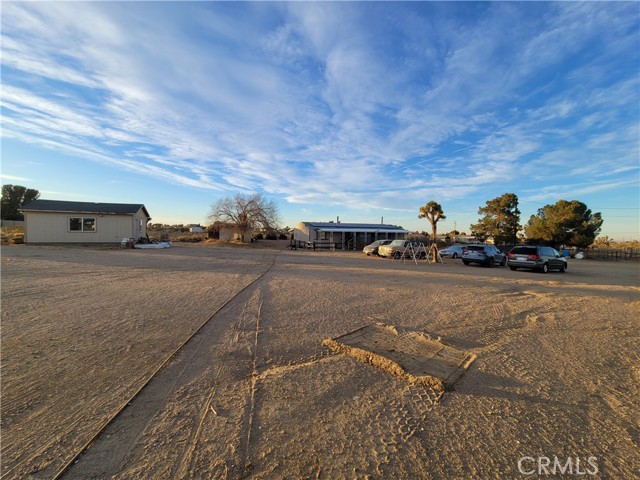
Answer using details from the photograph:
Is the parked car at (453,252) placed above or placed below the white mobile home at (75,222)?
below

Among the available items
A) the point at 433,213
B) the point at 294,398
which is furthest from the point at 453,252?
the point at 294,398

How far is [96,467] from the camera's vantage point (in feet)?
7.18

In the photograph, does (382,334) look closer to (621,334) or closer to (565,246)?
(621,334)

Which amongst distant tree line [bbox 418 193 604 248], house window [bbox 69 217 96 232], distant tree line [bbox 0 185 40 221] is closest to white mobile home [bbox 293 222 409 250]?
distant tree line [bbox 418 193 604 248]

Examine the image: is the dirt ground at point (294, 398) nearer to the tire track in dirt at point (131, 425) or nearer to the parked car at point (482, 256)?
the tire track in dirt at point (131, 425)

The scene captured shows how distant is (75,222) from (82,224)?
0.55m

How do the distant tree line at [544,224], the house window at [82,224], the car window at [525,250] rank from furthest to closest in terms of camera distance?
the distant tree line at [544,224] < the house window at [82,224] < the car window at [525,250]

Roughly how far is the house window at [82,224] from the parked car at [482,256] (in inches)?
1177

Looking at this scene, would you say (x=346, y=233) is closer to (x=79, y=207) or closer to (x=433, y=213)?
(x=433, y=213)

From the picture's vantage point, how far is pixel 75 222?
83.6ft

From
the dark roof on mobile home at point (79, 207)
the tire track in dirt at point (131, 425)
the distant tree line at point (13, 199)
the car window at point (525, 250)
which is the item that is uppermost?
the distant tree line at point (13, 199)

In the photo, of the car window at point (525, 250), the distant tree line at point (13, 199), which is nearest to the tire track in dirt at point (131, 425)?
the car window at point (525, 250)

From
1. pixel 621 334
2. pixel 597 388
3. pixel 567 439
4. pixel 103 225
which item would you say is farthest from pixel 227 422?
pixel 103 225

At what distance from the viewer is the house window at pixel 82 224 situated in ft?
83.3
